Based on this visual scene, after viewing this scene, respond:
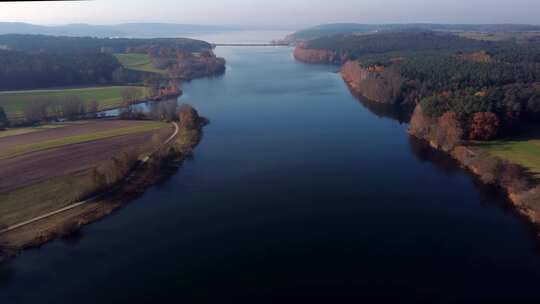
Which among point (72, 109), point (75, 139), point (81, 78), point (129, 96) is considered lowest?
point (75, 139)

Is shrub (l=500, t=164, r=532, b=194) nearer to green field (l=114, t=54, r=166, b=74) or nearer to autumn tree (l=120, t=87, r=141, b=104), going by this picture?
autumn tree (l=120, t=87, r=141, b=104)

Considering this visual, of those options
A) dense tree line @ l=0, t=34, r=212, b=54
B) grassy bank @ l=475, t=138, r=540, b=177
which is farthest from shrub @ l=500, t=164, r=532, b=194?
dense tree line @ l=0, t=34, r=212, b=54

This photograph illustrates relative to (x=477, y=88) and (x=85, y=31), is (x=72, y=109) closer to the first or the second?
(x=477, y=88)

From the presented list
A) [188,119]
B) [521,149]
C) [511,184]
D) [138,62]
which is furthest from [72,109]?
[521,149]

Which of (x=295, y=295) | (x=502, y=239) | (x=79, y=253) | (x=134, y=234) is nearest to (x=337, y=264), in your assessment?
(x=295, y=295)

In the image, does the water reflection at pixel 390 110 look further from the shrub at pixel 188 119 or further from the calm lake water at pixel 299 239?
the shrub at pixel 188 119
